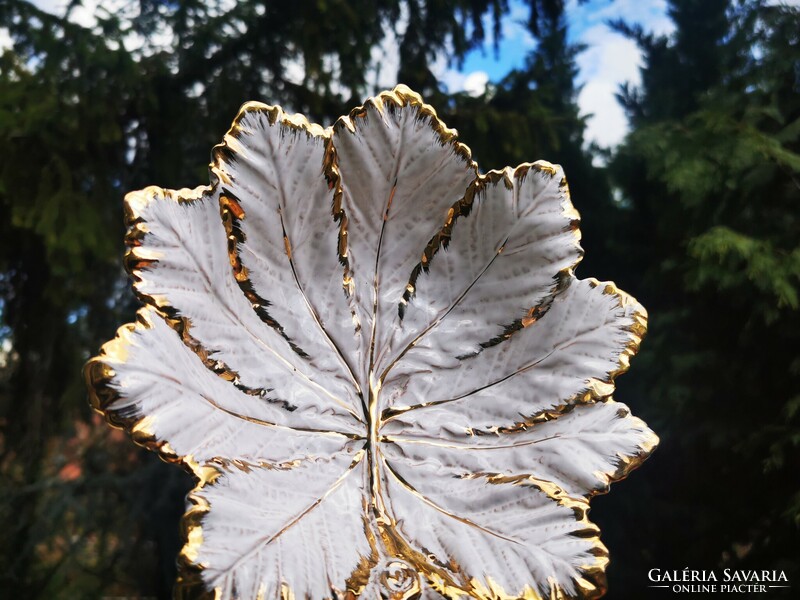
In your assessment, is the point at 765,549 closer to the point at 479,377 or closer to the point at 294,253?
the point at 479,377

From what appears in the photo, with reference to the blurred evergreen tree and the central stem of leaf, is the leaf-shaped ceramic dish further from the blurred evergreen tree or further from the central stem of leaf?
the blurred evergreen tree

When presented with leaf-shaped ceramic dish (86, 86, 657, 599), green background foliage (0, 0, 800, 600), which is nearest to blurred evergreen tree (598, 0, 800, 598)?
green background foliage (0, 0, 800, 600)

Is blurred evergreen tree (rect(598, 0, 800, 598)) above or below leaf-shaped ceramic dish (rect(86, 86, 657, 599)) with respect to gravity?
above

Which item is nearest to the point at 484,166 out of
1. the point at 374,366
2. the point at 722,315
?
the point at 722,315

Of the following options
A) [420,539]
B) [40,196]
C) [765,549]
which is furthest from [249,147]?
[765,549]

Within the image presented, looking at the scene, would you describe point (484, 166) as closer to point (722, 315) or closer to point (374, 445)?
point (722, 315)

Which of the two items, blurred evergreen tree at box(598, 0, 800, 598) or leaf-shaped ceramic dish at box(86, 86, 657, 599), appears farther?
blurred evergreen tree at box(598, 0, 800, 598)
